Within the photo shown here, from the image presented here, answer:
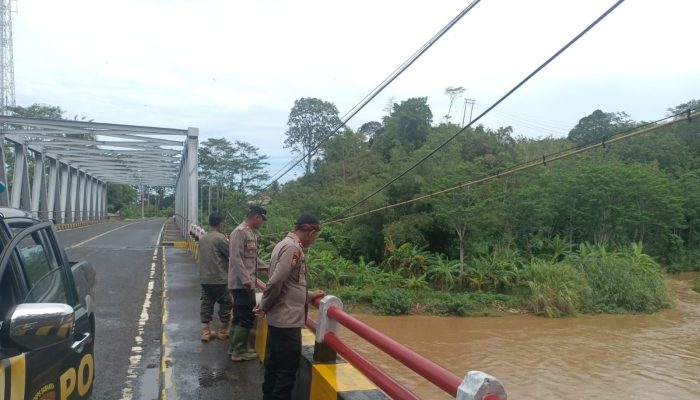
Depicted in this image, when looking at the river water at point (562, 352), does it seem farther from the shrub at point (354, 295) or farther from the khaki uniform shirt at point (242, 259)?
the khaki uniform shirt at point (242, 259)

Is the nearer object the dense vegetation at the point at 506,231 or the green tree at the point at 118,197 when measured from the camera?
the dense vegetation at the point at 506,231

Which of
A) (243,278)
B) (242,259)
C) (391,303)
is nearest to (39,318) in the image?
(243,278)

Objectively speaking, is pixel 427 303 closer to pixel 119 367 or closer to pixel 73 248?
pixel 73 248

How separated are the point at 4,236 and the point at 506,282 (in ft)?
64.5

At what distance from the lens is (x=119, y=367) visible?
5.96m

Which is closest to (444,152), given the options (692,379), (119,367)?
(692,379)

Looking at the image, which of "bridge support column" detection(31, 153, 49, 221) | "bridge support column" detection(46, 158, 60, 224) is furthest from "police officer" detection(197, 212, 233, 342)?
"bridge support column" detection(46, 158, 60, 224)

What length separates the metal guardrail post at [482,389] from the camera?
2.18 meters

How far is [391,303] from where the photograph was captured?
1806 centimetres

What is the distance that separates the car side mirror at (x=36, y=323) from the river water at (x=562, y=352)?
9.10 m

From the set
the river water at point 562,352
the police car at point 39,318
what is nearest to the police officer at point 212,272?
the police car at point 39,318

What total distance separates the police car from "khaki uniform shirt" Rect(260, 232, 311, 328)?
1.16 metres

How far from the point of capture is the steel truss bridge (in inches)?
777

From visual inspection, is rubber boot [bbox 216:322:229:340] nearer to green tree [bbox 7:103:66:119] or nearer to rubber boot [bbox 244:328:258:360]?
rubber boot [bbox 244:328:258:360]
